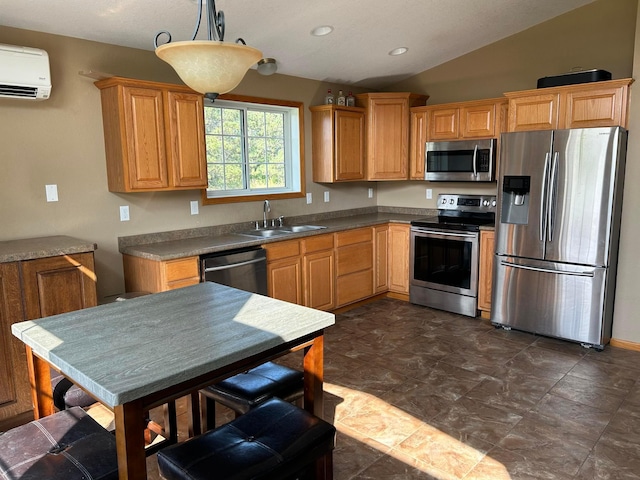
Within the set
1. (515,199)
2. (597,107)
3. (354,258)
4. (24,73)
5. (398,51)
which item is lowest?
(354,258)

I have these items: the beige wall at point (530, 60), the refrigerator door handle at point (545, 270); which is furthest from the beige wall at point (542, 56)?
the refrigerator door handle at point (545, 270)

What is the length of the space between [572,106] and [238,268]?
2.94 m

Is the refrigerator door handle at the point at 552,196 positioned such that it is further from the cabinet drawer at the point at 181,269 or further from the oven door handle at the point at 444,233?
the cabinet drawer at the point at 181,269

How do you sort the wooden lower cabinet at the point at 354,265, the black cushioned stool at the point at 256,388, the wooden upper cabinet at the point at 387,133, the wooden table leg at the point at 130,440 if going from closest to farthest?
the wooden table leg at the point at 130,440, the black cushioned stool at the point at 256,388, the wooden lower cabinet at the point at 354,265, the wooden upper cabinet at the point at 387,133

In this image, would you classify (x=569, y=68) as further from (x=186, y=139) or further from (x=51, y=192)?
(x=51, y=192)

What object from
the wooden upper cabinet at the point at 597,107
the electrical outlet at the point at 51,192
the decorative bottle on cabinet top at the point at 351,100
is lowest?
the electrical outlet at the point at 51,192

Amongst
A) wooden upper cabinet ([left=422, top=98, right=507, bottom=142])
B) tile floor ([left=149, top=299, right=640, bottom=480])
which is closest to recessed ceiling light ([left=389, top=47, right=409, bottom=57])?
wooden upper cabinet ([left=422, top=98, right=507, bottom=142])

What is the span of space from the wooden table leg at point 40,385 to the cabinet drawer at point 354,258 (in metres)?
3.03

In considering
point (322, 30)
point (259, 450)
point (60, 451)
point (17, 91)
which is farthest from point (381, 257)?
point (60, 451)

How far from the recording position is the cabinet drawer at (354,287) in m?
4.75

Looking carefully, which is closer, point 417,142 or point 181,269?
point 181,269

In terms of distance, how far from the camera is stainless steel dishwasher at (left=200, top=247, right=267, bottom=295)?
352cm

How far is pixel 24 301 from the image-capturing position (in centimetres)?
267

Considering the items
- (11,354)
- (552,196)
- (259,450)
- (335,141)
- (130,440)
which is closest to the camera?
(130,440)
